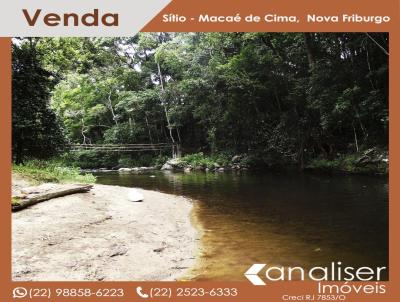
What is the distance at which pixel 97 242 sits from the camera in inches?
173

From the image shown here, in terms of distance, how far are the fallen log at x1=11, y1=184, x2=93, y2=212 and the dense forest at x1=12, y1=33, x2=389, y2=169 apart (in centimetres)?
276

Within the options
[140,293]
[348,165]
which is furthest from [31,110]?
[348,165]

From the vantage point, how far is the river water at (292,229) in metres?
4.14

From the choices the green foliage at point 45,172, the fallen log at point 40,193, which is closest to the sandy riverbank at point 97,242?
the fallen log at point 40,193

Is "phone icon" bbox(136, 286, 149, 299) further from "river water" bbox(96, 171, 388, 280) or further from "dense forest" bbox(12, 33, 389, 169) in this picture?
"dense forest" bbox(12, 33, 389, 169)

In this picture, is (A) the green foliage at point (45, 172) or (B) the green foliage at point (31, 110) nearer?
(A) the green foliage at point (45, 172)

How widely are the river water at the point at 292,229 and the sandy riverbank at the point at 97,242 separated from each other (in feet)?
1.39

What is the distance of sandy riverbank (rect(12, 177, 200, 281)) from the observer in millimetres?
3611

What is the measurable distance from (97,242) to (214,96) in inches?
708

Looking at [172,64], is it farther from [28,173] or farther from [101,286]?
[101,286]

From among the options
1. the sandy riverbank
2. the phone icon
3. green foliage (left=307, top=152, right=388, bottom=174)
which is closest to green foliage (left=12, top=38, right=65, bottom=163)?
the sandy riverbank

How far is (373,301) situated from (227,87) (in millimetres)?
18399

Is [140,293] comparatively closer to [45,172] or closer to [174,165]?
[45,172]

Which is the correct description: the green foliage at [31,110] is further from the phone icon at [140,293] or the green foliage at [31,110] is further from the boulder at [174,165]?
the boulder at [174,165]
